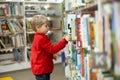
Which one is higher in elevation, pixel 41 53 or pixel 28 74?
pixel 41 53

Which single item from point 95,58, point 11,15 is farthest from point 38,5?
point 95,58

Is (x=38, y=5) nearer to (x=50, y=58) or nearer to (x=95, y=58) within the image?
(x=50, y=58)

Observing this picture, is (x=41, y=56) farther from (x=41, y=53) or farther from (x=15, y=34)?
(x=15, y=34)

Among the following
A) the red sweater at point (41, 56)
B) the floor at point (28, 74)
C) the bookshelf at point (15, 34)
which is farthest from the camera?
the bookshelf at point (15, 34)

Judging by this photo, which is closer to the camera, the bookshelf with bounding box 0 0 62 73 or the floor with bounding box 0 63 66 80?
the floor with bounding box 0 63 66 80

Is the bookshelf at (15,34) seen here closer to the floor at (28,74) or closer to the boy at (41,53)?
the floor at (28,74)

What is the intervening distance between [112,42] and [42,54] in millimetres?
1641

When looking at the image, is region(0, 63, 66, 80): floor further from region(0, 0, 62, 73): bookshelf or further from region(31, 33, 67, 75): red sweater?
region(31, 33, 67, 75): red sweater

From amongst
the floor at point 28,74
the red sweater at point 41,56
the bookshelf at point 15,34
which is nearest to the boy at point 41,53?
the red sweater at point 41,56

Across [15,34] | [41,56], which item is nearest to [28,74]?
[15,34]

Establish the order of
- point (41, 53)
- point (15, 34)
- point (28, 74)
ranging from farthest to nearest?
point (15, 34) < point (28, 74) < point (41, 53)

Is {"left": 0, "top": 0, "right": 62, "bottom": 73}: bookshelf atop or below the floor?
atop

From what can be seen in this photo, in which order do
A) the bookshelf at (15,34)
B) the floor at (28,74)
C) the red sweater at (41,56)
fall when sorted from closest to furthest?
the red sweater at (41,56)
the floor at (28,74)
the bookshelf at (15,34)

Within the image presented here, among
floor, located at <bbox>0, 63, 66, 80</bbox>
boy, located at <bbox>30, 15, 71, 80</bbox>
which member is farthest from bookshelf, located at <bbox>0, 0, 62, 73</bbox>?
boy, located at <bbox>30, 15, 71, 80</bbox>
